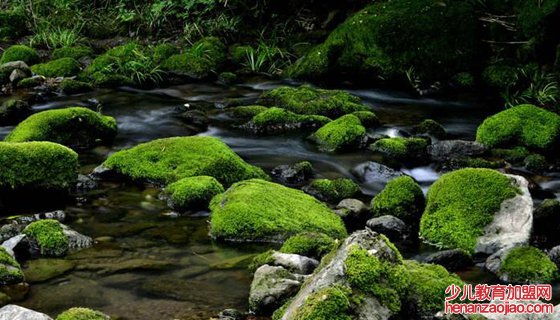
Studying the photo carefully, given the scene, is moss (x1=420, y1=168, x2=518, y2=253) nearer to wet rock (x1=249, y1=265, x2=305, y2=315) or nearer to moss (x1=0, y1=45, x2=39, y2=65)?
wet rock (x1=249, y1=265, x2=305, y2=315)

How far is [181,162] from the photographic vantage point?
26.1ft

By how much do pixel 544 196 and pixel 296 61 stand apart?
8019 millimetres

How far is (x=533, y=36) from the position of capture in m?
12.4

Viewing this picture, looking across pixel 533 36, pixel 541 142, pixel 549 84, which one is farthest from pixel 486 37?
pixel 541 142

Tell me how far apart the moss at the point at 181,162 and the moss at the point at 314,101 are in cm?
328

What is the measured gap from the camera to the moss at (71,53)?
15961 millimetres

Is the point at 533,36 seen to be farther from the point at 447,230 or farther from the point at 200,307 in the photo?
the point at 200,307

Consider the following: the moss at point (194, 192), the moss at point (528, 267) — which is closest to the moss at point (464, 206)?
the moss at point (528, 267)

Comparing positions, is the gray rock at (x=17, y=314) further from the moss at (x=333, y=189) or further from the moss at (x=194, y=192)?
the moss at (x=333, y=189)

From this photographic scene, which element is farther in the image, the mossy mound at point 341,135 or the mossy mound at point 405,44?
the mossy mound at point 405,44

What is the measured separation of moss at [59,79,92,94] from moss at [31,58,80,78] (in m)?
0.97

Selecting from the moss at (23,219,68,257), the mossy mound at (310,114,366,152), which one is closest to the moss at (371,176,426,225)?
the mossy mound at (310,114,366,152)

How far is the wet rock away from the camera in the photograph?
Result: 4734mm

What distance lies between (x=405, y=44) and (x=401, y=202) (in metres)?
7.43
